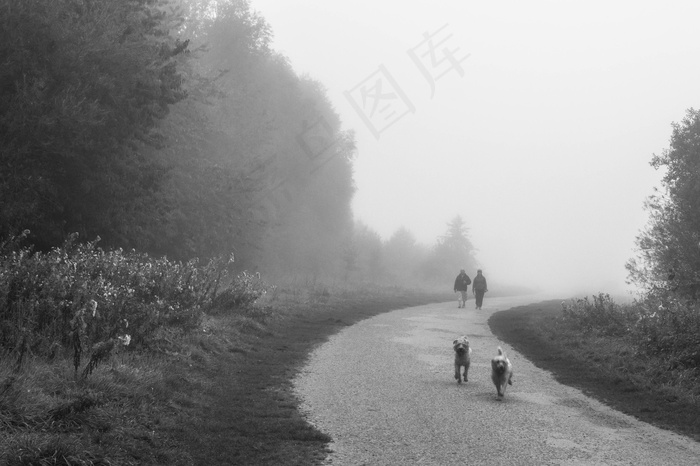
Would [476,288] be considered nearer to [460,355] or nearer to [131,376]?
[460,355]

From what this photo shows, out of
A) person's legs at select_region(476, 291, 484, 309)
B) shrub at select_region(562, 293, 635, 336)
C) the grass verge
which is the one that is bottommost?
the grass verge

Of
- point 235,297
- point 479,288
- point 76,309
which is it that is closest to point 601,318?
point 235,297

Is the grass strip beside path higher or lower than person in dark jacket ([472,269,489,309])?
lower

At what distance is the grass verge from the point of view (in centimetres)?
959

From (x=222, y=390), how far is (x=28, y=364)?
3119mm

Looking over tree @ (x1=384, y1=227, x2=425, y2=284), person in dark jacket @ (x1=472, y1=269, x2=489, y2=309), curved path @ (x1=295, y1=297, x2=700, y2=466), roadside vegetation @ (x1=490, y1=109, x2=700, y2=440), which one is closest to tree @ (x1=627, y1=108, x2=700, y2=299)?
roadside vegetation @ (x1=490, y1=109, x2=700, y2=440)

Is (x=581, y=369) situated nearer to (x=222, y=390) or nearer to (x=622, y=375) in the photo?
(x=622, y=375)

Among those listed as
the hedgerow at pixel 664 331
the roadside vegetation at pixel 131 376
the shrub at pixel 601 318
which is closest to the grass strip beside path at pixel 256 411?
the roadside vegetation at pixel 131 376

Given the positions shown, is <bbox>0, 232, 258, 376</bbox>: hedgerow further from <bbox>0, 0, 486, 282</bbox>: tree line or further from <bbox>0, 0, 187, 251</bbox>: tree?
<bbox>0, 0, 187, 251</bbox>: tree

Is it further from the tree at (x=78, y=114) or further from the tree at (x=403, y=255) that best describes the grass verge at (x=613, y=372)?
the tree at (x=403, y=255)

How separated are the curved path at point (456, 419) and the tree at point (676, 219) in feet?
57.6

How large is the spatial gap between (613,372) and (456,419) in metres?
5.71

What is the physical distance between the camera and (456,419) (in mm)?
8734

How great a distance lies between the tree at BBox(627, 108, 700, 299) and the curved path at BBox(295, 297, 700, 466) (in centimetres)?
1755
